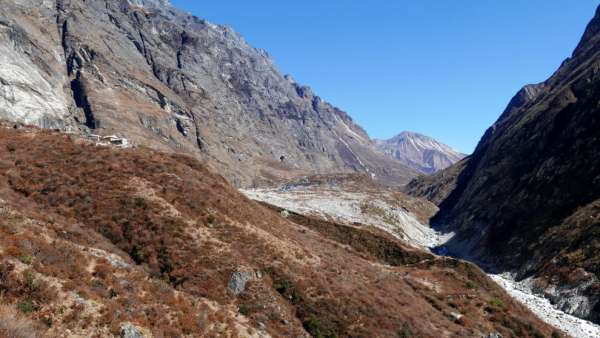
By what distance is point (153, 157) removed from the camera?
36.7 metres

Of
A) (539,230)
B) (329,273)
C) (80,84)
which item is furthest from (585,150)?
(80,84)

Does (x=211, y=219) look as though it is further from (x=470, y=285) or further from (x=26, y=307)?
(x=470, y=285)

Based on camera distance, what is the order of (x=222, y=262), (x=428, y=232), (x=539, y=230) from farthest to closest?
(x=428, y=232)
(x=539, y=230)
(x=222, y=262)

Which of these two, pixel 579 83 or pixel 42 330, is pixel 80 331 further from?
pixel 579 83

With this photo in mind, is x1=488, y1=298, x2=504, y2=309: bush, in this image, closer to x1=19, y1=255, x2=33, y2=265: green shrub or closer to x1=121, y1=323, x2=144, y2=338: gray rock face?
x1=121, y1=323, x2=144, y2=338: gray rock face

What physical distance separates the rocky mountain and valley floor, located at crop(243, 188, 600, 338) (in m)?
1.96

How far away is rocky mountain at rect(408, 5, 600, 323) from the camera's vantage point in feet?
160

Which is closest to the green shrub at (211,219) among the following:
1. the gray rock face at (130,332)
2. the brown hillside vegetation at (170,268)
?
the brown hillside vegetation at (170,268)

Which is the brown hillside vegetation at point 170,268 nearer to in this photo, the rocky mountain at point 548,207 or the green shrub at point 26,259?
the green shrub at point 26,259

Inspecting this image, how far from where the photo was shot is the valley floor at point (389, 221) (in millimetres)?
40281

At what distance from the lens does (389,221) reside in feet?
299

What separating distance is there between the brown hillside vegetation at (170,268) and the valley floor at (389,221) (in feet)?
22.8

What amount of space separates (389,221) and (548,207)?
3258 centimetres

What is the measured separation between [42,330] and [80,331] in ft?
4.55
